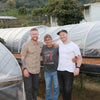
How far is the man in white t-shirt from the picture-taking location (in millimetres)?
2748

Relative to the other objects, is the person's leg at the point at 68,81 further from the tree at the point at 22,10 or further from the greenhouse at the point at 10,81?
the tree at the point at 22,10

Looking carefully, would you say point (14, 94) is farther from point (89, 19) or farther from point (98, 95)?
point (89, 19)

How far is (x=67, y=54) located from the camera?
2.78 metres

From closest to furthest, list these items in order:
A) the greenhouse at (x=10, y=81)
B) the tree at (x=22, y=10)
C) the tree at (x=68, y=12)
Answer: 1. the greenhouse at (x=10, y=81)
2. the tree at (x=68, y=12)
3. the tree at (x=22, y=10)

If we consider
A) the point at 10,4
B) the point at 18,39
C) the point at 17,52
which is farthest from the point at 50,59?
the point at 10,4

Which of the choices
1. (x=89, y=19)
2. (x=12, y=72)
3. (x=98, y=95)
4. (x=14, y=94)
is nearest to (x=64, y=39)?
(x=12, y=72)

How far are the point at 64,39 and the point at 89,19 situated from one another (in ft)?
42.0

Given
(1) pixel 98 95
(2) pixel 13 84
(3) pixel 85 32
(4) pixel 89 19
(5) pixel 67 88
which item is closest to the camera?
(2) pixel 13 84

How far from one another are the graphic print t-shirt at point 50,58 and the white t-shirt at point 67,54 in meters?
0.13

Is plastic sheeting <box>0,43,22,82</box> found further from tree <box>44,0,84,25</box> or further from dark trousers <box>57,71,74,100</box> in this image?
tree <box>44,0,84,25</box>

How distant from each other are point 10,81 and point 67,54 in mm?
1117

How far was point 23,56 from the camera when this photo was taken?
297 cm

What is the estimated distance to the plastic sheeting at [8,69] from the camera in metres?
2.65

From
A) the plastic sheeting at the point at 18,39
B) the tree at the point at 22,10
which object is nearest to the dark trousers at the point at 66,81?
the plastic sheeting at the point at 18,39
